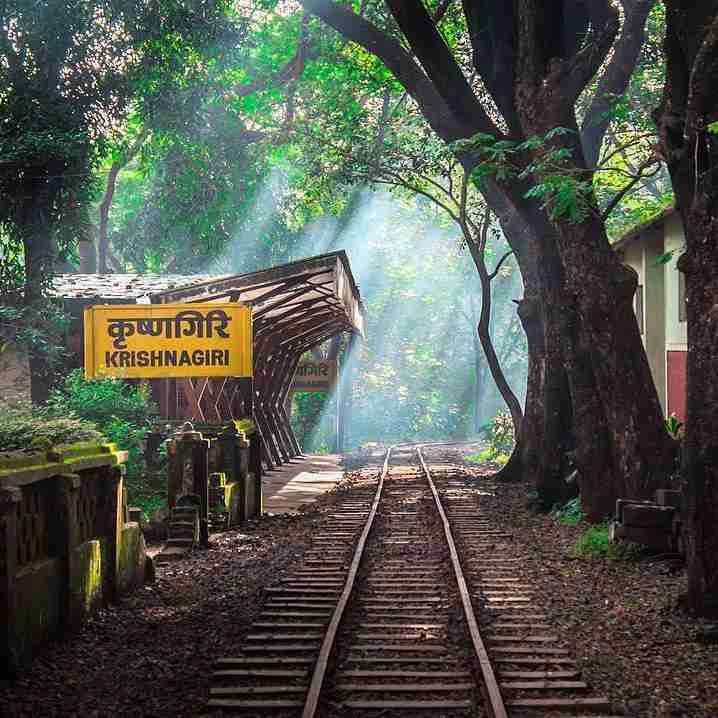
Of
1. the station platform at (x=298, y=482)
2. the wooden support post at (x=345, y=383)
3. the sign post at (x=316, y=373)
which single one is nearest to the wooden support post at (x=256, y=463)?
the station platform at (x=298, y=482)

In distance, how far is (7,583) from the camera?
673cm

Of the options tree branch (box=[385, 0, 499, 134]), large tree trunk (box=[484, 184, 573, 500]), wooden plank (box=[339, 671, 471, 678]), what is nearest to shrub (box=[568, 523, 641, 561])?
large tree trunk (box=[484, 184, 573, 500])

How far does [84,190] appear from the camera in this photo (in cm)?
1972

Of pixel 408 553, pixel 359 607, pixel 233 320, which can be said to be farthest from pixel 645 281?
pixel 359 607

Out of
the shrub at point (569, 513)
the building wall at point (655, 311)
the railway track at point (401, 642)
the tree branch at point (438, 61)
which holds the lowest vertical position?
the shrub at point (569, 513)

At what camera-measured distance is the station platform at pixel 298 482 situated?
64.4 ft

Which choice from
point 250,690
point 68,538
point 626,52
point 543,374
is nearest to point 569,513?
point 543,374

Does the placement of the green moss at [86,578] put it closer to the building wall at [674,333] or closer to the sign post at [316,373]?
the building wall at [674,333]

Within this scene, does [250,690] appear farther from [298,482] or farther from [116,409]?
[298,482]

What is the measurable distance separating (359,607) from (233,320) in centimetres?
764

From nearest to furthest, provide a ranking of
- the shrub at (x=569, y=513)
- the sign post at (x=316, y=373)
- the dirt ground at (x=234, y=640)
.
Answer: the dirt ground at (x=234, y=640) < the shrub at (x=569, y=513) < the sign post at (x=316, y=373)

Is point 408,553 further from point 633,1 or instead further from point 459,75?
point 633,1

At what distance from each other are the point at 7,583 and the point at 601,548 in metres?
7.69

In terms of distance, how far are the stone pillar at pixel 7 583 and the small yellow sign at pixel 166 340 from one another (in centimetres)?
938
